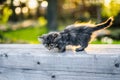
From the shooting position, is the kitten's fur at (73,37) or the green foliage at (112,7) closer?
the kitten's fur at (73,37)

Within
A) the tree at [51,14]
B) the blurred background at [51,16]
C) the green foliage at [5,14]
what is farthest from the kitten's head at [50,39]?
the tree at [51,14]

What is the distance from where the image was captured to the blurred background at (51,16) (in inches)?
339

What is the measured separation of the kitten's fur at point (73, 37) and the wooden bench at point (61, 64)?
6 cm

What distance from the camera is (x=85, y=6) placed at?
1189 cm

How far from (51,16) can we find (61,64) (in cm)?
853

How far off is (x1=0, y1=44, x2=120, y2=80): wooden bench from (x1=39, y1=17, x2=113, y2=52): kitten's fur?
57 millimetres

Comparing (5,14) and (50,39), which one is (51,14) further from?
(50,39)

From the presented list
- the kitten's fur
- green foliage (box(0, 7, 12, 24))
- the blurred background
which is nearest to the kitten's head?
the kitten's fur

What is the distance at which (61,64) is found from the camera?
7.43ft

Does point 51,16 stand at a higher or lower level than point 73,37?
lower

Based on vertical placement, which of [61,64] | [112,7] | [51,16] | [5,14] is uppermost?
[61,64]

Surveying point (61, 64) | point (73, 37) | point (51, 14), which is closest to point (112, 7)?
point (51, 14)

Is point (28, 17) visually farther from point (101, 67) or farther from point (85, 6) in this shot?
point (101, 67)

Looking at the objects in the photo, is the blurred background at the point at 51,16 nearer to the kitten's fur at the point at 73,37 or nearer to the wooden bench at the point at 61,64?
the wooden bench at the point at 61,64
